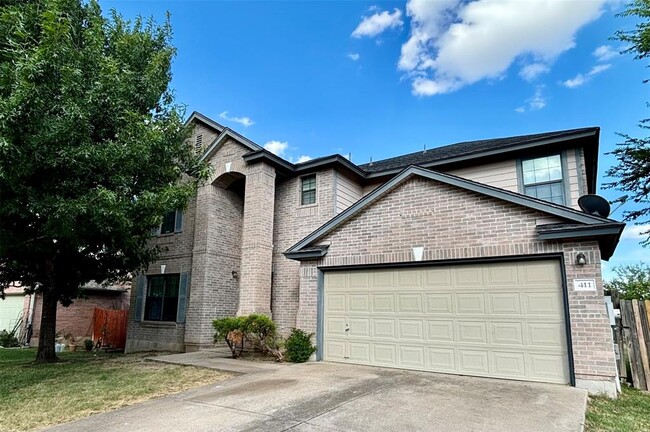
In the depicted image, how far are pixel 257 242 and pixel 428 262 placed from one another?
6071 millimetres

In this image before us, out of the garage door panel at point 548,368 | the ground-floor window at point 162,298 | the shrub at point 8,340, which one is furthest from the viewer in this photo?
the shrub at point 8,340

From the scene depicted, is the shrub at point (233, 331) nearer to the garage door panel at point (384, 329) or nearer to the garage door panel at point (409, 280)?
the garage door panel at point (384, 329)

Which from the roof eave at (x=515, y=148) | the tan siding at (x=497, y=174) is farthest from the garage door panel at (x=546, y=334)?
the roof eave at (x=515, y=148)

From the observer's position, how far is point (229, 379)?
7840mm

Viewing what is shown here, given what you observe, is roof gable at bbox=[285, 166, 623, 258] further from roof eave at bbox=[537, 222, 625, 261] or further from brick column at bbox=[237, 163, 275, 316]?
brick column at bbox=[237, 163, 275, 316]

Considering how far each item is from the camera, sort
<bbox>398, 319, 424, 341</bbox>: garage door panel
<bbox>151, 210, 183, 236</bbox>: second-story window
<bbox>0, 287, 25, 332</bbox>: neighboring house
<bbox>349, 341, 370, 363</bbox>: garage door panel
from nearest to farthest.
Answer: <bbox>398, 319, 424, 341</bbox>: garage door panel → <bbox>349, 341, 370, 363</bbox>: garage door panel → <bbox>151, 210, 183, 236</bbox>: second-story window → <bbox>0, 287, 25, 332</bbox>: neighboring house

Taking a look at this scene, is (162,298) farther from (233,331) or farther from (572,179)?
(572,179)

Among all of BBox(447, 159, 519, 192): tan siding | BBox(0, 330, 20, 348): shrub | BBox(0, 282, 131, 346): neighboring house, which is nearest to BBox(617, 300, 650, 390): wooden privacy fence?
BBox(447, 159, 519, 192): tan siding

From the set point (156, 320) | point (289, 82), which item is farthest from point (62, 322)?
point (289, 82)

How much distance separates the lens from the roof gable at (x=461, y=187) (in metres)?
7.10

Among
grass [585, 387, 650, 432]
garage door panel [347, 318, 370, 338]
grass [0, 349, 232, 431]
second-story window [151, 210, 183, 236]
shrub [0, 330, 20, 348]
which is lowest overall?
shrub [0, 330, 20, 348]

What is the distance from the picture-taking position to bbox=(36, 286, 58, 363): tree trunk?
11.8 metres

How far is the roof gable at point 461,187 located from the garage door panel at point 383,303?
1.79m

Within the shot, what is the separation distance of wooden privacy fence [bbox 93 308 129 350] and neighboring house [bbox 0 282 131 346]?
7.90 feet
